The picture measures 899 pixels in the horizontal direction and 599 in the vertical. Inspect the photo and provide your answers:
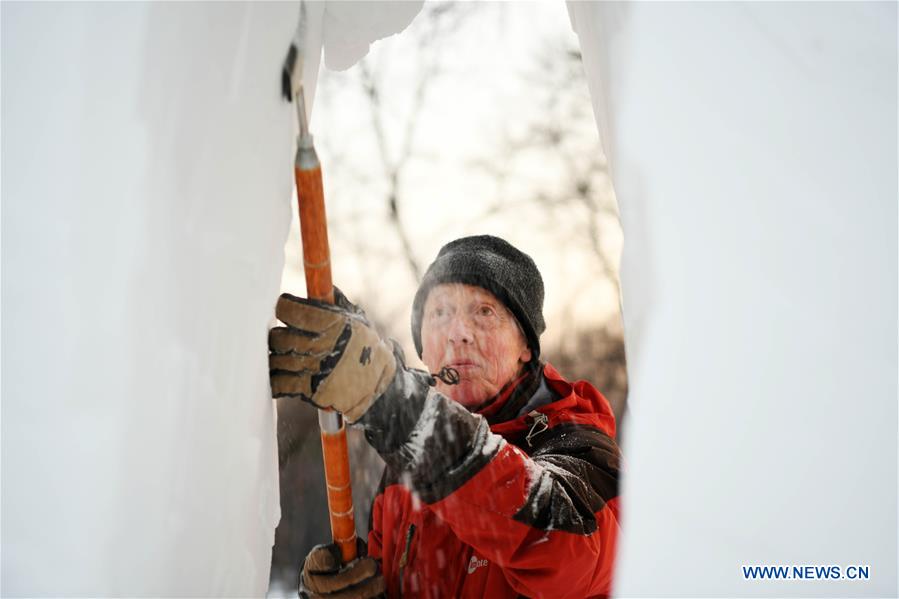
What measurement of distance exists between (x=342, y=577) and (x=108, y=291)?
4.03ft

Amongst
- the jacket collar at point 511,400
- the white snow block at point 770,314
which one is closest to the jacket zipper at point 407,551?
the jacket collar at point 511,400

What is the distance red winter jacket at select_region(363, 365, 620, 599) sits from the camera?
1.54 m

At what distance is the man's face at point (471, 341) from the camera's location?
2201 millimetres

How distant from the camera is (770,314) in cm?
93

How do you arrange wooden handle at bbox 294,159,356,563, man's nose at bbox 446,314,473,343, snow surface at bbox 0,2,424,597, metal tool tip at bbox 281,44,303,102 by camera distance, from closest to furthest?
snow surface at bbox 0,2,424,597 < metal tool tip at bbox 281,44,303,102 < wooden handle at bbox 294,159,356,563 < man's nose at bbox 446,314,473,343

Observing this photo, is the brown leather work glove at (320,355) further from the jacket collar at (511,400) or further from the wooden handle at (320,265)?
the jacket collar at (511,400)

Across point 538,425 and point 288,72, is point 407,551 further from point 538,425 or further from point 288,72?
point 288,72

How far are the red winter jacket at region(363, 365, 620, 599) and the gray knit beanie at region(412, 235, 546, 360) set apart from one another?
52 cm

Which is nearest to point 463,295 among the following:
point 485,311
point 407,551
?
point 485,311

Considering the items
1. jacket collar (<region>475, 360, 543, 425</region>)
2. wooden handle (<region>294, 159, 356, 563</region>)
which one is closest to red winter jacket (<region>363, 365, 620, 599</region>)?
wooden handle (<region>294, 159, 356, 563</region>)

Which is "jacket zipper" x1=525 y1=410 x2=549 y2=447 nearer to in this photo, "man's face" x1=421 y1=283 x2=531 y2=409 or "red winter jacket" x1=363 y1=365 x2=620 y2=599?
"red winter jacket" x1=363 y1=365 x2=620 y2=599

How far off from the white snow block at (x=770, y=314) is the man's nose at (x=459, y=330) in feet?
4.17

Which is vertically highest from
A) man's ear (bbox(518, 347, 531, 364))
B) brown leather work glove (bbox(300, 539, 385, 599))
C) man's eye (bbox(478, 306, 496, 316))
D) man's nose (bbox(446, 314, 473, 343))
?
man's eye (bbox(478, 306, 496, 316))

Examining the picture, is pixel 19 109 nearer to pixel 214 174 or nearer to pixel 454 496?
pixel 214 174
